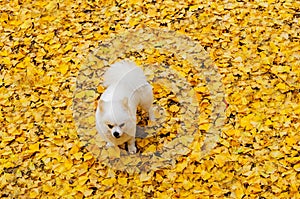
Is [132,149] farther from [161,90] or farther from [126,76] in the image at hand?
[161,90]

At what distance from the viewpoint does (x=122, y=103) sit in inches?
135

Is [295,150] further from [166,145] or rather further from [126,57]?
[126,57]

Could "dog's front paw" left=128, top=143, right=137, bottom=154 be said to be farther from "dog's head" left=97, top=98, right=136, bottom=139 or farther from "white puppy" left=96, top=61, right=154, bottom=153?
"dog's head" left=97, top=98, right=136, bottom=139

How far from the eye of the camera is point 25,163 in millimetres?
3984

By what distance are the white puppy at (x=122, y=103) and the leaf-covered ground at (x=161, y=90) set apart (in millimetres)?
437

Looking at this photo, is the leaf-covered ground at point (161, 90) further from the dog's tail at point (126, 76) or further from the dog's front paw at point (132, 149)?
the dog's tail at point (126, 76)

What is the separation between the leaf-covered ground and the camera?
3762 millimetres

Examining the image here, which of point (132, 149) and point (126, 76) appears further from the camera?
point (132, 149)

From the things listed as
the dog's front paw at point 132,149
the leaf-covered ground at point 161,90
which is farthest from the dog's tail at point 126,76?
the leaf-covered ground at point 161,90

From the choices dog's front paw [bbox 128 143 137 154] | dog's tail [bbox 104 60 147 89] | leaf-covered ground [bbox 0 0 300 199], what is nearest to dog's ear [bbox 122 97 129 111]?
dog's tail [bbox 104 60 147 89]

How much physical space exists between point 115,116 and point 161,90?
1.16 meters

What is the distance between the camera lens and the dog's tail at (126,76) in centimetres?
369

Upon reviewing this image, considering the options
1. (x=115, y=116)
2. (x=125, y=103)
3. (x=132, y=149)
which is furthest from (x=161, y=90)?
(x=115, y=116)

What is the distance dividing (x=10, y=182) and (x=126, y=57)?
5.96 ft
